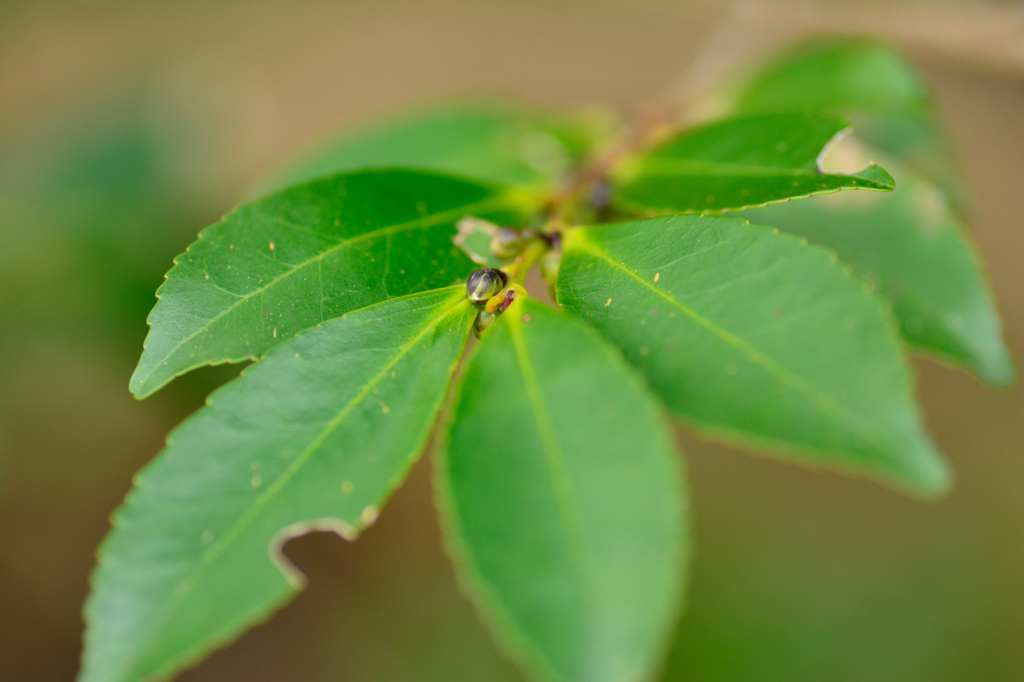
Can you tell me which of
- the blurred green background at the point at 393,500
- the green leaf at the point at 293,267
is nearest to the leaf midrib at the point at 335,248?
the green leaf at the point at 293,267

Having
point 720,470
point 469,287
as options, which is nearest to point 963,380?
point 720,470

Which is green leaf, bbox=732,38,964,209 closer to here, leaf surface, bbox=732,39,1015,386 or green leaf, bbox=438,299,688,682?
leaf surface, bbox=732,39,1015,386

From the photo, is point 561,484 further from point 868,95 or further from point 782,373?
point 868,95

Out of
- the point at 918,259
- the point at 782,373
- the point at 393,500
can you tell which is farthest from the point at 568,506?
the point at 393,500

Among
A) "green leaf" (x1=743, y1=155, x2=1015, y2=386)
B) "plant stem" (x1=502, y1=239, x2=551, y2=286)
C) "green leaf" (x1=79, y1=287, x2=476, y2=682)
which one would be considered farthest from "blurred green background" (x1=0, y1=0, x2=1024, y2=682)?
"green leaf" (x1=79, y1=287, x2=476, y2=682)

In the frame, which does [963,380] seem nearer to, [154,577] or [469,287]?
[469,287]

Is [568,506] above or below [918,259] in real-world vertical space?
above
